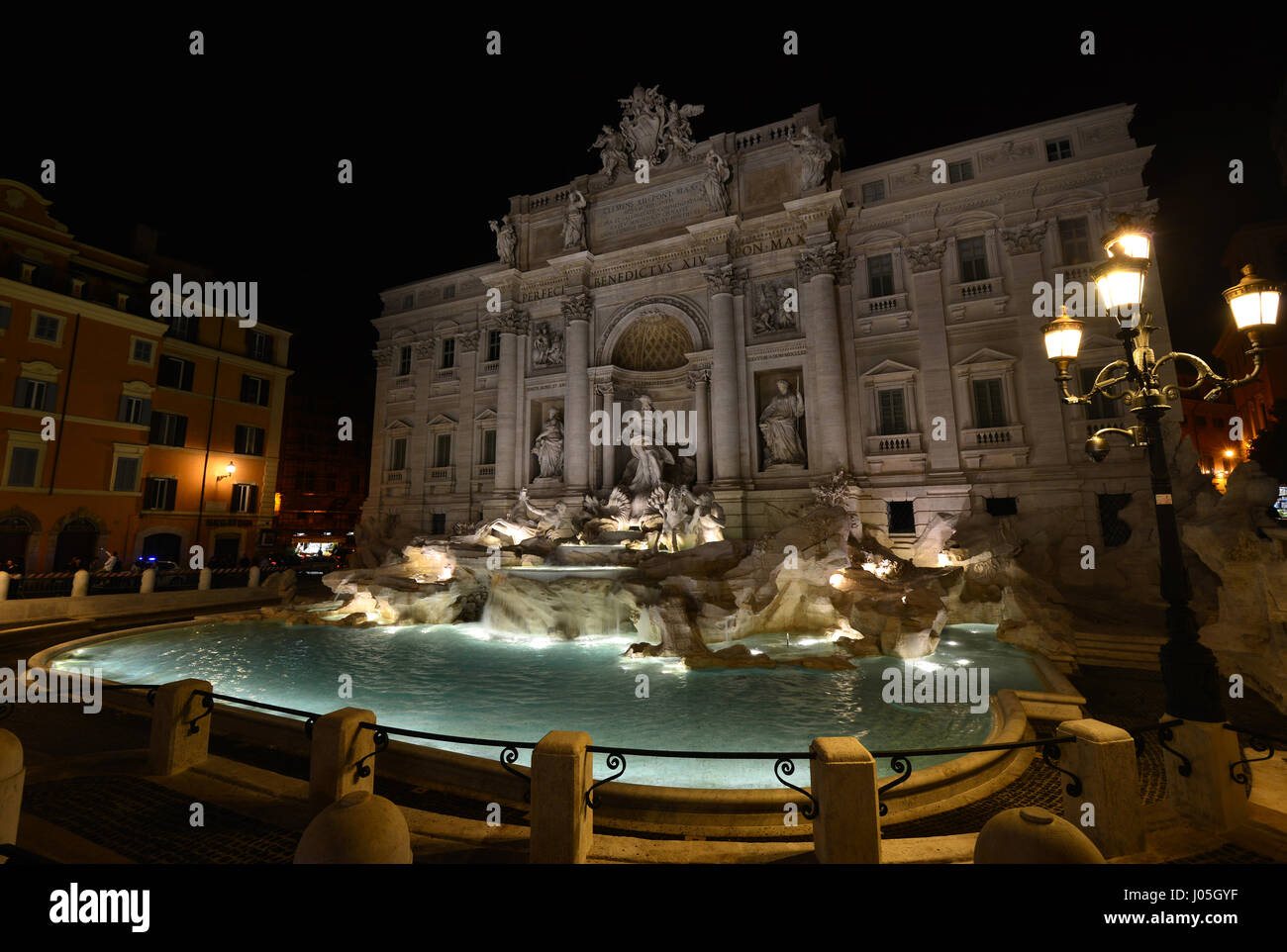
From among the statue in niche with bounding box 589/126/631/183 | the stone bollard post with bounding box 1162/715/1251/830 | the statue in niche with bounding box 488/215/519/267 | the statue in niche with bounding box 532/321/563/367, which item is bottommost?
the stone bollard post with bounding box 1162/715/1251/830

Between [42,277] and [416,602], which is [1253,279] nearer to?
[416,602]

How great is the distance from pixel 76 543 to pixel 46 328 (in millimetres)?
7713

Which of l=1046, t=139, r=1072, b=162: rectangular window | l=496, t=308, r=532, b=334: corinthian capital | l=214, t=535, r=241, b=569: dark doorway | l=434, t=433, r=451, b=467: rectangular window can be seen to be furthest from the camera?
l=434, t=433, r=451, b=467: rectangular window

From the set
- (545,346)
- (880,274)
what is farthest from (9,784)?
(880,274)

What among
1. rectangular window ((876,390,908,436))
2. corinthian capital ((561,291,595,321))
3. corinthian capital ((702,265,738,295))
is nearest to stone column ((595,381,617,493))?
corinthian capital ((561,291,595,321))

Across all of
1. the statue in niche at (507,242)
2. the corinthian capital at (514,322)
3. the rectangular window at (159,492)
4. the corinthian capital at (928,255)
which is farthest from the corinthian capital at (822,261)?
the rectangular window at (159,492)

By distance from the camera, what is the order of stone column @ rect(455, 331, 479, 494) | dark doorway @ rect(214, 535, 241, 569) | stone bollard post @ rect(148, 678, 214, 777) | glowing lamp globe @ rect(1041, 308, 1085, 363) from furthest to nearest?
stone column @ rect(455, 331, 479, 494), dark doorway @ rect(214, 535, 241, 569), glowing lamp globe @ rect(1041, 308, 1085, 363), stone bollard post @ rect(148, 678, 214, 777)

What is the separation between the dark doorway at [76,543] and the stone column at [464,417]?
40.3 feet

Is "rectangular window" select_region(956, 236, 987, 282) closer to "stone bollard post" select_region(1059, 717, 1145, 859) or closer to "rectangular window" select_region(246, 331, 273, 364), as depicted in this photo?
"stone bollard post" select_region(1059, 717, 1145, 859)

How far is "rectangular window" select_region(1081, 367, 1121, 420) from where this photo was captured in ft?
50.7

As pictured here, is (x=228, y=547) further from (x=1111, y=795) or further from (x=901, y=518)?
(x=1111, y=795)

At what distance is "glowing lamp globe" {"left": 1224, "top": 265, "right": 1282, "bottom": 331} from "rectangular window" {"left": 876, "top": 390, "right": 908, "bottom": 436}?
528 inches

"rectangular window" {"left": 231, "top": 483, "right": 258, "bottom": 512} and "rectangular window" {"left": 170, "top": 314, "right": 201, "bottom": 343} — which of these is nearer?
"rectangular window" {"left": 170, "top": 314, "right": 201, "bottom": 343}
